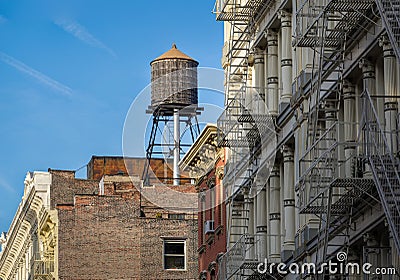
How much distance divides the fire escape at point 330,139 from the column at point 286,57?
361cm

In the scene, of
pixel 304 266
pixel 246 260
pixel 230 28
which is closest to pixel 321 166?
pixel 304 266

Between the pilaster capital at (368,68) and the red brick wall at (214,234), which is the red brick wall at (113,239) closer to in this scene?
the red brick wall at (214,234)

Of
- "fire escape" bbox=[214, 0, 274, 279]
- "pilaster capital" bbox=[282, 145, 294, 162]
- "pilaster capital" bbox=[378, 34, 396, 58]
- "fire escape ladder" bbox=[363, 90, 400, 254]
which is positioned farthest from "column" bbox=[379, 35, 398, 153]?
"fire escape" bbox=[214, 0, 274, 279]

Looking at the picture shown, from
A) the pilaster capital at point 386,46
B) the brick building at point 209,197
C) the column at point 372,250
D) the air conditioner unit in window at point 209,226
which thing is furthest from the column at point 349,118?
the air conditioner unit in window at point 209,226

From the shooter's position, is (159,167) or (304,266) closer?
(304,266)

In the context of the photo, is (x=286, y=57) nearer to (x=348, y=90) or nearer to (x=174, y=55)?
(x=348, y=90)

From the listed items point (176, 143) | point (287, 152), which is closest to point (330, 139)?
point (287, 152)

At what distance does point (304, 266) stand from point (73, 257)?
4270cm

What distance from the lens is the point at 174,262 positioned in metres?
76.2

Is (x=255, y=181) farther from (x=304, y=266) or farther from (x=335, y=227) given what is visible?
(x=335, y=227)

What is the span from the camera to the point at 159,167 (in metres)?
92.1

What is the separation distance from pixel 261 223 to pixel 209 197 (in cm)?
1075

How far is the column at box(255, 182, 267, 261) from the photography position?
40875 millimetres

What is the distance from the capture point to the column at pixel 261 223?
134 ft
